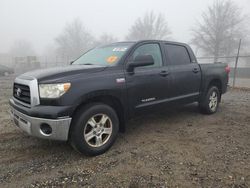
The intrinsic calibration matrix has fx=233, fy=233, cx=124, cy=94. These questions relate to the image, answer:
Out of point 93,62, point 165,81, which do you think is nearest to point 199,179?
point 165,81

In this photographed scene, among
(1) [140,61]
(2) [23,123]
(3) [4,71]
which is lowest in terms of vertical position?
(3) [4,71]

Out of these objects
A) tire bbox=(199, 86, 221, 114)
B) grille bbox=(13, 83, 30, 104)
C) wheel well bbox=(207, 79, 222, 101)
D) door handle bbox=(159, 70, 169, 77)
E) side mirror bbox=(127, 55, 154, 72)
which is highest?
side mirror bbox=(127, 55, 154, 72)

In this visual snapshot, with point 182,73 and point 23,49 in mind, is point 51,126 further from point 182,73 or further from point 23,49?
point 23,49

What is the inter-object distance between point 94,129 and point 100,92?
54 centimetres

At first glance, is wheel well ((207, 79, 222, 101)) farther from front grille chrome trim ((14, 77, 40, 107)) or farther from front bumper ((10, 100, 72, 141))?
front grille chrome trim ((14, 77, 40, 107))

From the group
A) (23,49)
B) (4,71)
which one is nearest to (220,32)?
(4,71)

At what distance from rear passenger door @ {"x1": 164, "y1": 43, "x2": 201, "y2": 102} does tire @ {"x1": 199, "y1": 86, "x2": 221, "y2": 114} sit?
413 mm

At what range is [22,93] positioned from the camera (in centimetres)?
335

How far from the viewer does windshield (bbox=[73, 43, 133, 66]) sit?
12.7 ft

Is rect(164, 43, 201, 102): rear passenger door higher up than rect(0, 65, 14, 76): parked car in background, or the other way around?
rect(164, 43, 201, 102): rear passenger door

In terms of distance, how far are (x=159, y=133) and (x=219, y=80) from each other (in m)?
Result: 2.50

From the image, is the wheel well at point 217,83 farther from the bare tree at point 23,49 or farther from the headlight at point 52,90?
the bare tree at point 23,49

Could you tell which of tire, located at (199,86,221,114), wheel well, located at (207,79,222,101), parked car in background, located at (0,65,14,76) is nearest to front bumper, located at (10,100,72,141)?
tire, located at (199,86,221,114)

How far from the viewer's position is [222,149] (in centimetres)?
359
